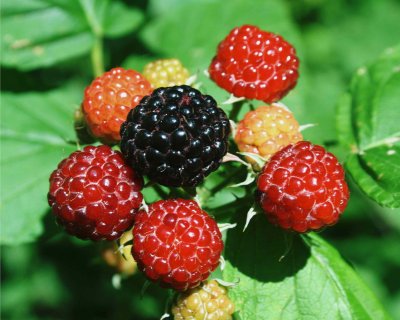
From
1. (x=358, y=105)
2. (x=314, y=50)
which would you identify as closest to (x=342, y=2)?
(x=314, y=50)

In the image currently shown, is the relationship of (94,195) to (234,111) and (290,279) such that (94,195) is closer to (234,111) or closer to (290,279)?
(234,111)

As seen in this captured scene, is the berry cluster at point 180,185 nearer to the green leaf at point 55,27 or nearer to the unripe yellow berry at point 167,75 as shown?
the unripe yellow berry at point 167,75

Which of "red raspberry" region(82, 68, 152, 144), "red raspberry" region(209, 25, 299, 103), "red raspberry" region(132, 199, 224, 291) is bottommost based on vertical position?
"red raspberry" region(132, 199, 224, 291)

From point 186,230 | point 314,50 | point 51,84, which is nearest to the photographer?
point 186,230

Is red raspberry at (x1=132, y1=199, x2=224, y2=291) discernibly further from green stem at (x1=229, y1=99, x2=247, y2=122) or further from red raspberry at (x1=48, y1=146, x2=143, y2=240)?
green stem at (x1=229, y1=99, x2=247, y2=122)

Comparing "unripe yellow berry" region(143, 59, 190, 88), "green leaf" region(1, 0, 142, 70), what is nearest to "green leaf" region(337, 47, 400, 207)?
"unripe yellow berry" region(143, 59, 190, 88)

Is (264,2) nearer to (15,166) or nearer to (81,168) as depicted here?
(15,166)

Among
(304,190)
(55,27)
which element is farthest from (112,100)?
(55,27)
